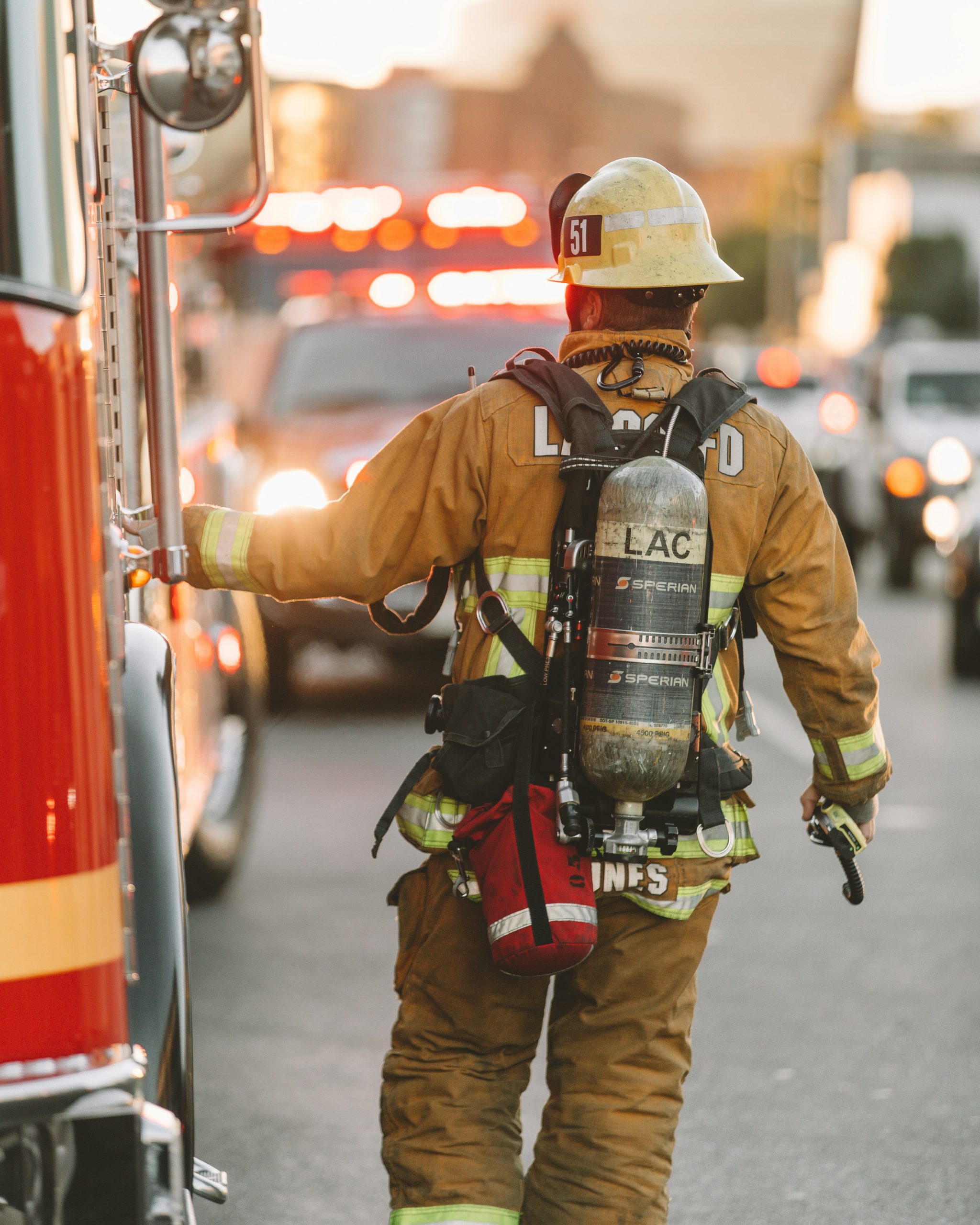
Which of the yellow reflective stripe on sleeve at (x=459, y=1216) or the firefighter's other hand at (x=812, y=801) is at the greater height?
the firefighter's other hand at (x=812, y=801)

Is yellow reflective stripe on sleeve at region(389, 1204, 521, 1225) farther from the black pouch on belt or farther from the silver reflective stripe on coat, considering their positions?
the black pouch on belt

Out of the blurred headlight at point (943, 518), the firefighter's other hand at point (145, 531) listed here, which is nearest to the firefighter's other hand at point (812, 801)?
the firefighter's other hand at point (145, 531)

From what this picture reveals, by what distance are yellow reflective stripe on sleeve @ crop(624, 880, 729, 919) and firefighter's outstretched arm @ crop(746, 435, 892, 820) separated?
13.8 inches

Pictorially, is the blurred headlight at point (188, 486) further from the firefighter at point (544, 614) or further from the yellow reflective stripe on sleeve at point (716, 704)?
the yellow reflective stripe on sleeve at point (716, 704)

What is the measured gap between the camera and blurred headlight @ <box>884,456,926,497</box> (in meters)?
17.4

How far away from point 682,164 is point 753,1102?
168 metres

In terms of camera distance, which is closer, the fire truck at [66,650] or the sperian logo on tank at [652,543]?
the fire truck at [66,650]

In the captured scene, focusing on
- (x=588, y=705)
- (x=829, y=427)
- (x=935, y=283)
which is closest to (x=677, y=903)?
(x=588, y=705)

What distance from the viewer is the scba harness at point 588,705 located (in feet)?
9.78

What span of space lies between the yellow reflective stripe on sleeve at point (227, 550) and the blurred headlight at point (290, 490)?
261 inches

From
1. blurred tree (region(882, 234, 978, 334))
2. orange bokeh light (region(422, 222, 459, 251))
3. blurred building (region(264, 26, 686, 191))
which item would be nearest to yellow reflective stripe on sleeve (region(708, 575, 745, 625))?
blurred building (region(264, 26, 686, 191))

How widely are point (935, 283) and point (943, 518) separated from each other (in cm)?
5714

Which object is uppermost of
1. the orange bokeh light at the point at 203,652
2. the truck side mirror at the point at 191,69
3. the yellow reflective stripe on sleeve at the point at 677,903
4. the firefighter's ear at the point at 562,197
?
the truck side mirror at the point at 191,69

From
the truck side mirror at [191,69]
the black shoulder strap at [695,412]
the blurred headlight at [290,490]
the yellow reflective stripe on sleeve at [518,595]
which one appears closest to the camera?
the truck side mirror at [191,69]
